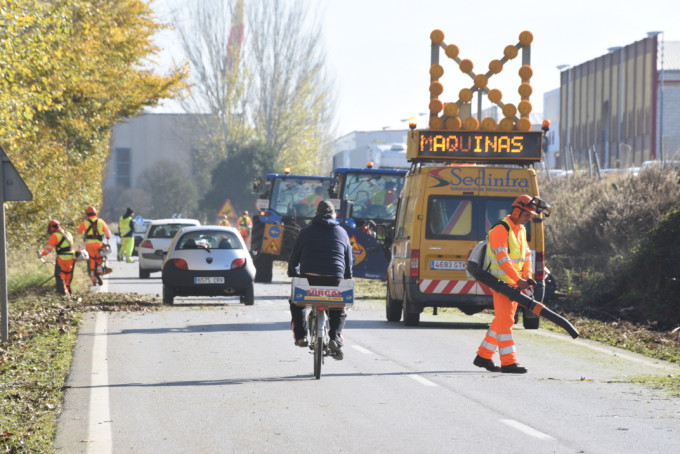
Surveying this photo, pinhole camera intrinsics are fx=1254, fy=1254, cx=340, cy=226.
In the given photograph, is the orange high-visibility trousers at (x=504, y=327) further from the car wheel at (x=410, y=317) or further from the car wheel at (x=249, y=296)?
the car wheel at (x=249, y=296)

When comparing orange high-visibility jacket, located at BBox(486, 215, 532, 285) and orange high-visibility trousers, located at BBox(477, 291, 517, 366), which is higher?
orange high-visibility jacket, located at BBox(486, 215, 532, 285)

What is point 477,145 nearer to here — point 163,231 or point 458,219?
point 458,219

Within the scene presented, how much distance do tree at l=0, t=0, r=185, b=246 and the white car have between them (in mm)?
1816

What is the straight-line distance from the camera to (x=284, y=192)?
30203mm

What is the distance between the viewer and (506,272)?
482 inches

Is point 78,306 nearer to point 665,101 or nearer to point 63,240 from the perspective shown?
point 63,240

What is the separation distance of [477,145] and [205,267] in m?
5.65

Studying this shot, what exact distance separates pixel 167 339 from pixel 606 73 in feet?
160

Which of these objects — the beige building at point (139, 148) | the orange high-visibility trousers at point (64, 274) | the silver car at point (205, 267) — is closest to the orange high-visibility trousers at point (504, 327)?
the silver car at point (205, 267)

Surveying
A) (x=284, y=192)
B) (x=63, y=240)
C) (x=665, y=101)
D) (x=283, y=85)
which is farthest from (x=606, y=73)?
(x=63, y=240)

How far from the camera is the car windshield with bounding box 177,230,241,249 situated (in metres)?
21.8

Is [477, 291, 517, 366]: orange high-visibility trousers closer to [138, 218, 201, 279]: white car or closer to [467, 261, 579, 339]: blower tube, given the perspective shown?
[467, 261, 579, 339]: blower tube

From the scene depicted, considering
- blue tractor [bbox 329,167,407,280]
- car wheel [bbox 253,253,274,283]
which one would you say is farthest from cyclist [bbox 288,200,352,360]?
car wheel [bbox 253,253,274,283]

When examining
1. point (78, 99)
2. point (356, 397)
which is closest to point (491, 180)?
point (356, 397)
